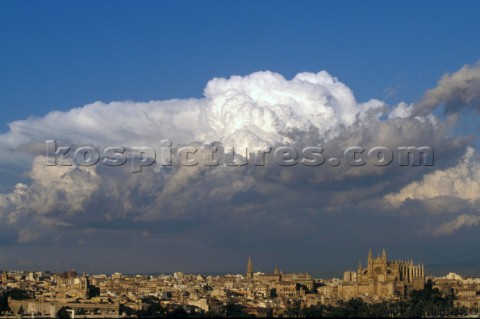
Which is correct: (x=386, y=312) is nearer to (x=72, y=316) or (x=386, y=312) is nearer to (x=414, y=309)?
(x=414, y=309)

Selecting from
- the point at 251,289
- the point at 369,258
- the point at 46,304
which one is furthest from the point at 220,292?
the point at 46,304

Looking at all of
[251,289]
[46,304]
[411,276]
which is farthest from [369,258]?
[46,304]

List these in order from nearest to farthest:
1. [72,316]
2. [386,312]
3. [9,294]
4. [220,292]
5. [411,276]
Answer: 1. [72,316]
2. [386,312]
3. [9,294]
4. [220,292]
5. [411,276]

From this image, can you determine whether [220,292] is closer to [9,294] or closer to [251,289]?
[251,289]

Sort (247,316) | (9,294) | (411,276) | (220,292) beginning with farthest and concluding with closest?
(411,276), (220,292), (9,294), (247,316)

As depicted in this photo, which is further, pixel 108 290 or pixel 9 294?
pixel 108 290

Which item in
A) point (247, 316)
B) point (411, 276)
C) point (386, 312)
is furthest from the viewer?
point (411, 276)
